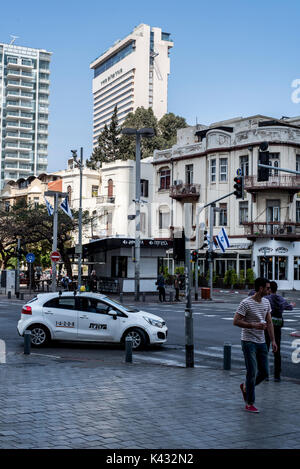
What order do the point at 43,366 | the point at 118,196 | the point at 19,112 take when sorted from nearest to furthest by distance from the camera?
the point at 43,366 → the point at 118,196 → the point at 19,112

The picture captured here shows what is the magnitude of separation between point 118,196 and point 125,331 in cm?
4765

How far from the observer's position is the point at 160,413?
7922 mm

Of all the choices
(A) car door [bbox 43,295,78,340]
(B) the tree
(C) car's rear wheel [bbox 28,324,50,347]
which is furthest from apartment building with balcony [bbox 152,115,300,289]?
(C) car's rear wheel [bbox 28,324,50,347]

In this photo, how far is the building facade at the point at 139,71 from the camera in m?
173

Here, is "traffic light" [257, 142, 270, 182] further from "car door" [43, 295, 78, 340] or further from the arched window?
the arched window

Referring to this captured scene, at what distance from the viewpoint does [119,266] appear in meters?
40.6

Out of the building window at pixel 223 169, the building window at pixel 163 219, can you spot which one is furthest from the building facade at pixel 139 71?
the building window at pixel 223 169

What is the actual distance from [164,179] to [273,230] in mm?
14523

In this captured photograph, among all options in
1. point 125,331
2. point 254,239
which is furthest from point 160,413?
point 254,239

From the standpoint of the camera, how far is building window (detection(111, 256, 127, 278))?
40312 mm

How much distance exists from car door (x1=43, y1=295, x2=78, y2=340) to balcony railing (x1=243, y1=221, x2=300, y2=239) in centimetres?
3590
